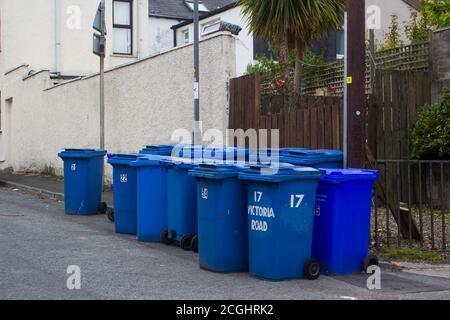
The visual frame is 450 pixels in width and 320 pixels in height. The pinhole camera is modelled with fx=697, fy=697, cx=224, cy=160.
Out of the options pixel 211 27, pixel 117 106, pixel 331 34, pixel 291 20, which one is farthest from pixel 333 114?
pixel 331 34

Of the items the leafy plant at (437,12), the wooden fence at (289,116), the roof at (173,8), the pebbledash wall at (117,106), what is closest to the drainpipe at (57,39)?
the pebbledash wall at (117,106)

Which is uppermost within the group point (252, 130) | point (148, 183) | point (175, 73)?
point (175, 73)

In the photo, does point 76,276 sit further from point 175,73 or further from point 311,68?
point 311,68

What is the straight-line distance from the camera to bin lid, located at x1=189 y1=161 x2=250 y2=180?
759 cm

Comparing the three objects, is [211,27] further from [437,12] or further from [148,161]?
[148,161]

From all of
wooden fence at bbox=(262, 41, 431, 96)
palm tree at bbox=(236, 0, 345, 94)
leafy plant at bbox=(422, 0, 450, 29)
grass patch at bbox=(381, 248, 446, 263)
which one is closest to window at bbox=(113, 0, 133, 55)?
palm tree at bbox=(236, 0, 345, 94)

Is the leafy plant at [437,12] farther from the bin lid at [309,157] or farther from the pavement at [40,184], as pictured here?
the pavement at [40,184]

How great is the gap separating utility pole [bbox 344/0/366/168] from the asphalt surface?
63.9 inches

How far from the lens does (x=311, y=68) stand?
1452 centimetres

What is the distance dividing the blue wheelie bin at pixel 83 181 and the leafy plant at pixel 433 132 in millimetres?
5600

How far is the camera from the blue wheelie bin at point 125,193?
10.3 meters

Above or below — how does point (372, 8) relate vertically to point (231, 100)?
above
